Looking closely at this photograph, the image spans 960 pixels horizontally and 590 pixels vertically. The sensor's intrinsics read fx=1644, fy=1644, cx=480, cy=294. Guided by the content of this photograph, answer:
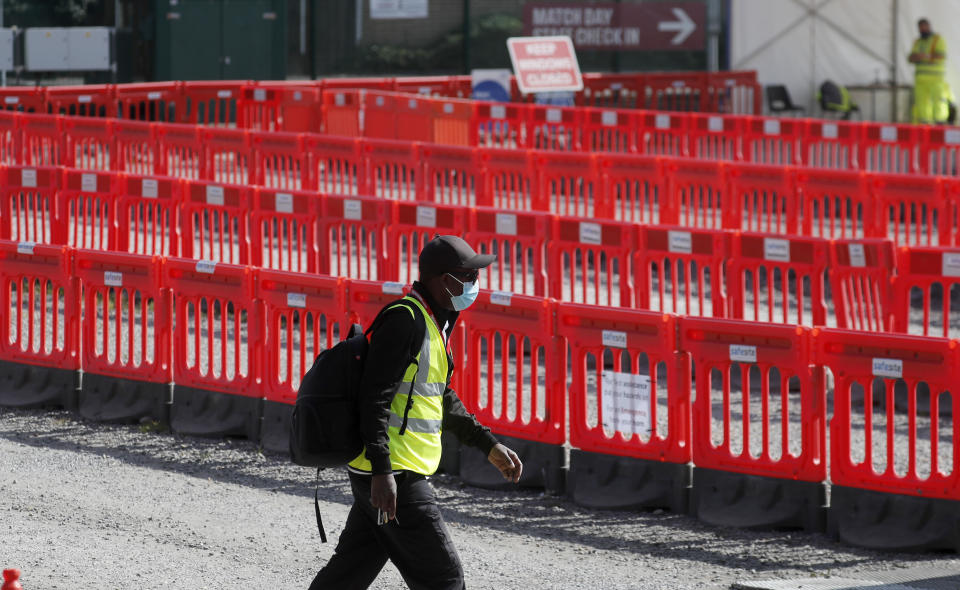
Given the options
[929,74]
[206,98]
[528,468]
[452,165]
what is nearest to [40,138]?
[452,165]

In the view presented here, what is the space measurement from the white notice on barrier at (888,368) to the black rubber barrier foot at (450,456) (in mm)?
2473

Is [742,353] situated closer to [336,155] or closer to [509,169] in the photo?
[509,169]

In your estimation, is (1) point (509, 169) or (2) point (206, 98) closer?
(1) point (509, 169)

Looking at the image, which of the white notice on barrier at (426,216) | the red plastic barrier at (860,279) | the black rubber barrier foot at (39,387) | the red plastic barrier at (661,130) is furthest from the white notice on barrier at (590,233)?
the red plastic barrier at (661,130)

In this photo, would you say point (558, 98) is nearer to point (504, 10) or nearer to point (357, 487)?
point (504, 10)

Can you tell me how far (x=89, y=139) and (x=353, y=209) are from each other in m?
6.76

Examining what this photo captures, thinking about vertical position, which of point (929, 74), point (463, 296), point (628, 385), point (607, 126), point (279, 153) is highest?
point (929, 74)

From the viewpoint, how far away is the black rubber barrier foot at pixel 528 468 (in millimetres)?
9211

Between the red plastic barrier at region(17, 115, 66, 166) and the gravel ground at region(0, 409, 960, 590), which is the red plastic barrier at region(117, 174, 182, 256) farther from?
the gravel ground at region(0, 409, 960, 590)

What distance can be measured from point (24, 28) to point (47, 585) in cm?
2106

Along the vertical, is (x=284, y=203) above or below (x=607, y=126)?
below

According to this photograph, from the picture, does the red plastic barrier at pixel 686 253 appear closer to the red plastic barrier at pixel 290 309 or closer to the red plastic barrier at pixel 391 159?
the red plastic barrier at pixel 290 309

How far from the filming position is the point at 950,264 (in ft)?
38.0

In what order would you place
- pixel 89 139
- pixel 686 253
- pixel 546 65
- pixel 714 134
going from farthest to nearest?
pixel 546 65
pixel 714 134
pixel 89 139
pixel 686 253
